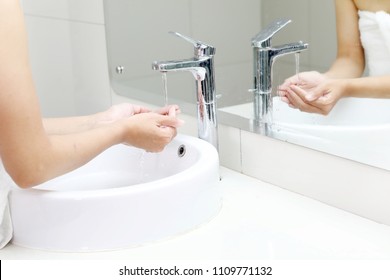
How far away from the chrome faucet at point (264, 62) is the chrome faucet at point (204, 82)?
0.28ft

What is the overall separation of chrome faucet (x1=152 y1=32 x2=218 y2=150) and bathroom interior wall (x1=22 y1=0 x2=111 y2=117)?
0.50 metres

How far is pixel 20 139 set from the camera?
0.98 meters

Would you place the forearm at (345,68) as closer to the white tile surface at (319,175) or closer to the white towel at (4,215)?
the white tile surface at (319,175)

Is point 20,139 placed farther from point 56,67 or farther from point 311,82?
point 56,67

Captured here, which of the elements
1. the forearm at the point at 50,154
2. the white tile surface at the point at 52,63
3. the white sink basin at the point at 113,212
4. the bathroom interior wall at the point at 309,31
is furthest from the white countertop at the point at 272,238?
the white tile surface at the point at 52,63

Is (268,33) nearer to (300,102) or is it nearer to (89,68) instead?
(300,102)

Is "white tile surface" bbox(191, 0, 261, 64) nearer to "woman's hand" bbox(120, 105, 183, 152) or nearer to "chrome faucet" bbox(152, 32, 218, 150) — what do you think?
"chrome faucet" bbox(152, 32, 218, 150)

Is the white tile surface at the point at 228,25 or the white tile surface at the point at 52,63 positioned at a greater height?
the white tile surface at the point at 228,25

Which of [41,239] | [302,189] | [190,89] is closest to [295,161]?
[302,189]

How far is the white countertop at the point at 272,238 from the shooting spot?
1.03m

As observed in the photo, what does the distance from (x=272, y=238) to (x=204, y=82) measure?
36 centimetres

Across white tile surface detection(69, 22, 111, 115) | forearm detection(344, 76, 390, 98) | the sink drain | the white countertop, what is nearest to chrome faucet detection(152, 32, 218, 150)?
the sink drain

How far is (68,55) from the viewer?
6.09 feet

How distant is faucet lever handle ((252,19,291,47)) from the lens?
49.1 inches
